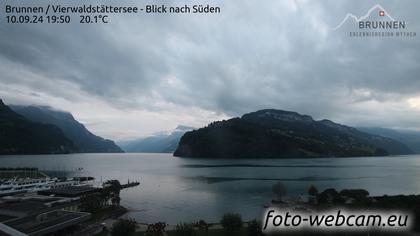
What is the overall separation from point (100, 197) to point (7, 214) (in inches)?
914

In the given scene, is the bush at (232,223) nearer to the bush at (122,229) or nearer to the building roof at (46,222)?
the bush at (122,229)

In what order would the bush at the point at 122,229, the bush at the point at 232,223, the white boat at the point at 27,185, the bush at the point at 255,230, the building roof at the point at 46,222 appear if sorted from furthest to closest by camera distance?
the white boat at the point at 27,185
the bush at the point at 232,223
the bush at the point at 122,229
the building roof at the point at 46,222
the bush at the point at 255,230

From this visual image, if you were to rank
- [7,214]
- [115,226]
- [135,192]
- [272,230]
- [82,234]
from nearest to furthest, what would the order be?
[272,230]
[115,226]
[82,234]
[7,214]
[135,192]

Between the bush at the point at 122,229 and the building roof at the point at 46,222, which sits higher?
the building roof at the point at 46,222

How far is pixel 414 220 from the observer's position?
155 feet

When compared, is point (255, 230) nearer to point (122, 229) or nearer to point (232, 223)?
point (232, 223)

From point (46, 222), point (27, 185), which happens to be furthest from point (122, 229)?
point (27, 185)

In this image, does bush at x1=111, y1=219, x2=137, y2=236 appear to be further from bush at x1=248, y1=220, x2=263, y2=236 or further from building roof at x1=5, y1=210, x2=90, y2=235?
bush at x1=248, y1=220, x2=263, y2=236

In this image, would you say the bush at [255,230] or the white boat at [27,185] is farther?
the white boat at [27,185]

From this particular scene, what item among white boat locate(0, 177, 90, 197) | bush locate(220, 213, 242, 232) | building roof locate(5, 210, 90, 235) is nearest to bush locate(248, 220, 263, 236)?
bush locate(220, 213, 242, 232)

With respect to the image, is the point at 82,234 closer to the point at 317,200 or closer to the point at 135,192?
the point at 317,200

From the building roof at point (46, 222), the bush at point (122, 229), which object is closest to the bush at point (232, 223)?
the bush at point (122, 229)

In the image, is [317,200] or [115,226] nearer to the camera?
[115,226]

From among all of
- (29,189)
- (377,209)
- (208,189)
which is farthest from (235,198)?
(29,189)
